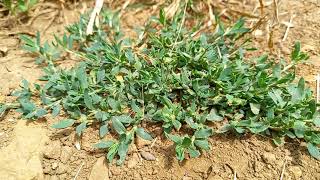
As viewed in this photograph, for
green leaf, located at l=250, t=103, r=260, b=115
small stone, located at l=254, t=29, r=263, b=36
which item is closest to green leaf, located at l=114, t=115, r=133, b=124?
green leaf, located at l=250, t=103, r=260, b=115

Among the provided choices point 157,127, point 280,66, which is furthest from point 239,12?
point 157,127

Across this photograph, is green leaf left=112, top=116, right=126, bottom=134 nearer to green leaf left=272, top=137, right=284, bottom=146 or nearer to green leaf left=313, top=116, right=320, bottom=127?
green leaf left=272, top=137, right=284, bottom=146

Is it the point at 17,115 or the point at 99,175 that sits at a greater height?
the point at 17,115

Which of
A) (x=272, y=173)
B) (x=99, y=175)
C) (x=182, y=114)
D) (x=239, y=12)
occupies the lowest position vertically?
(x=272, y=173)

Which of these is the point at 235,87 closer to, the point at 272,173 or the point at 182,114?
the point at 182,114

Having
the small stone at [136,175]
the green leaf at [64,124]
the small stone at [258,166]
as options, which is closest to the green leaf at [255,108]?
the small stone at [258,166]

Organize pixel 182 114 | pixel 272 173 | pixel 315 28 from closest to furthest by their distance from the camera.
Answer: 1. pixel 272 173
2. pixel 182 114
3. pixel 315 28
